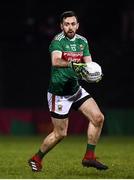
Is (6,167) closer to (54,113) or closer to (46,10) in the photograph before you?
(54,113)

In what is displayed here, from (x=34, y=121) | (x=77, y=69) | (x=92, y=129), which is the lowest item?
(x=34, y=121)

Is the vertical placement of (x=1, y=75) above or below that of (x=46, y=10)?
below

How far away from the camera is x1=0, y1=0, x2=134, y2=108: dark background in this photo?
21.3 m

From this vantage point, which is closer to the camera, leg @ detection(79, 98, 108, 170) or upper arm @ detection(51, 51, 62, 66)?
upper arm @ detection(51, 51, 62, 66)

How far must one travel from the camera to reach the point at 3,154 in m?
14.8

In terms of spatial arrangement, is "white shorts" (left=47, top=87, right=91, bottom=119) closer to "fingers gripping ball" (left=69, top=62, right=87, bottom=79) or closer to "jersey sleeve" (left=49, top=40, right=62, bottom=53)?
"fingers gripping ball" (left=69, top=62, right=87, bottom=79)

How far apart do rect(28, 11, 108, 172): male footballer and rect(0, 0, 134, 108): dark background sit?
9.68 meters

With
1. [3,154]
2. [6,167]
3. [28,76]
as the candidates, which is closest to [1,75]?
[28,76]

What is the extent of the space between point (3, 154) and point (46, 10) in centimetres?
933

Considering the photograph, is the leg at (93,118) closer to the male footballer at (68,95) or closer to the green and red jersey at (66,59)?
the male footballer at (68,95)

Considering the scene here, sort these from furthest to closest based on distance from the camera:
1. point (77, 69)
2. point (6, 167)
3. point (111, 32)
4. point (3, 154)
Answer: point (111, 32) → point (3, 154) → point (6, 167) → point (77, 69)

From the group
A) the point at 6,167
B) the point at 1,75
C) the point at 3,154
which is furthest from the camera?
the point at 1,75

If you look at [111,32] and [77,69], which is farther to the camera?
[111,32]

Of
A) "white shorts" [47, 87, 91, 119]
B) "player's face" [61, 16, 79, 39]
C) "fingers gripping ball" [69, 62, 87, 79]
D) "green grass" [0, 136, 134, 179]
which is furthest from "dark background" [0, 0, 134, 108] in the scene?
"fingers gripping ball" [69, 62, 87, 79]
